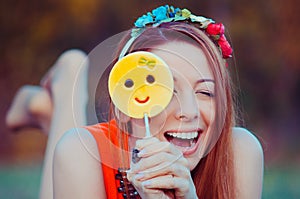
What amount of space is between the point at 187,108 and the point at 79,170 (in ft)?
1.05

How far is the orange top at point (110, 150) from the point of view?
4.09 feet

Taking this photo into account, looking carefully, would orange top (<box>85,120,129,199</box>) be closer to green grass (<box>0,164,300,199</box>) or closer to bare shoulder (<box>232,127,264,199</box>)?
bare shoulder (<box>232,127,264,199</box>)

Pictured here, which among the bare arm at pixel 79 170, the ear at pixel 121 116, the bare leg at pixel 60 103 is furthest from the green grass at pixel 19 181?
the ear at pixel 121 116

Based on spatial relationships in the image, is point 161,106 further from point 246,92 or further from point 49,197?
point 246,92

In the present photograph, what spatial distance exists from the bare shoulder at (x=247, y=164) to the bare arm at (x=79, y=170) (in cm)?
37

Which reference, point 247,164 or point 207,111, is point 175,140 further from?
point 247,164

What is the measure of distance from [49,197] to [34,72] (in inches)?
61.5

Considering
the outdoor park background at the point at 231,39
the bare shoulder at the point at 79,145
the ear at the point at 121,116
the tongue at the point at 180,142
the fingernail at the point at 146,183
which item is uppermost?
the outdoor park background at the point at 231,39

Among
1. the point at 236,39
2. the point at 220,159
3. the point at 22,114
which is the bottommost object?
the point at 220,159

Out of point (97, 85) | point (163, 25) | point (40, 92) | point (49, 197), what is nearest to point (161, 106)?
point (97, 85)

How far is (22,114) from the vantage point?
262 cm

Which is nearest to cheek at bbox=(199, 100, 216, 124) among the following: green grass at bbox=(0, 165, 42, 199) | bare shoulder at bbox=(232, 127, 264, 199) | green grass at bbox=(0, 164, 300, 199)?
bare shoulder at bbox=(232, 127, 264, 199)

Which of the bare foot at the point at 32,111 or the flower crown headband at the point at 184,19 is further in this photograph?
the bare foot at the point at 32,111

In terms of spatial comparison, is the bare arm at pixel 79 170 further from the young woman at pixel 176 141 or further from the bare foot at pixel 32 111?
the bare foot at pixel 32 111
